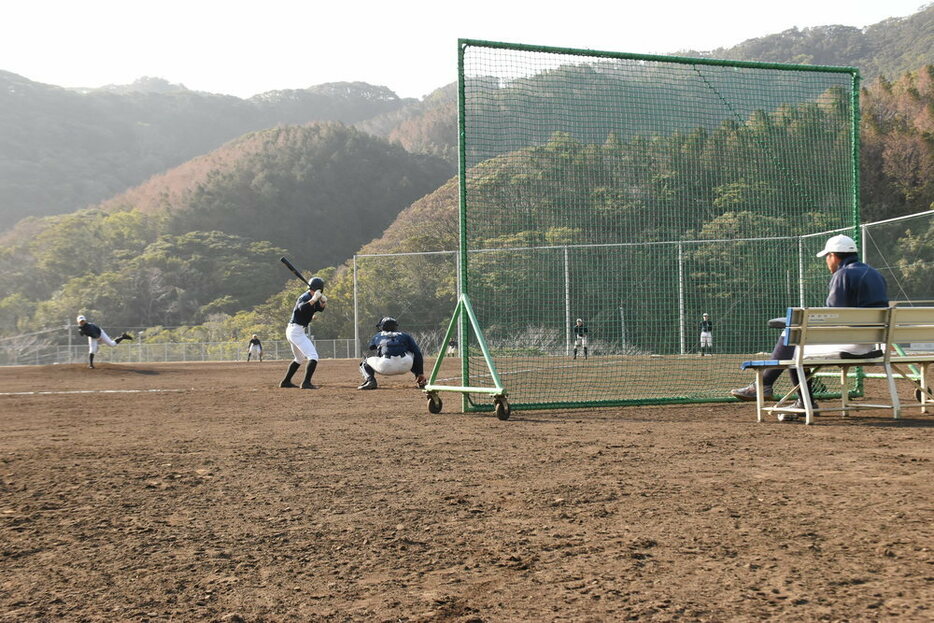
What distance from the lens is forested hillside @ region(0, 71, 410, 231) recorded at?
115 meters

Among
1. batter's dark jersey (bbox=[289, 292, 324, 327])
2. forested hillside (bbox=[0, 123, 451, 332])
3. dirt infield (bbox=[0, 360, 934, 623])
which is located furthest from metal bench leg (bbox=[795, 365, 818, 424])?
forested hillside (bbox=[0, 123, 451, 332])

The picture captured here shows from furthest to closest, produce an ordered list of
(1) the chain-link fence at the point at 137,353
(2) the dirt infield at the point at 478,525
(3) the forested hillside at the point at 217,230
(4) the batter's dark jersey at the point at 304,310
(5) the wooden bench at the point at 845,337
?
(3) the forested hillside at the point at 217,230 < (1) the chain-link fence at the point at 137,353 < (4) the batter's dark jersey at the point at 304,310 < (5) the wooden bench at the point at 845,337 < (2) the dirt infield at the point at 478,525

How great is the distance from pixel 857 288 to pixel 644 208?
381 centimetres

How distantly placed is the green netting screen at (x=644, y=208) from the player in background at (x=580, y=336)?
0.47ft

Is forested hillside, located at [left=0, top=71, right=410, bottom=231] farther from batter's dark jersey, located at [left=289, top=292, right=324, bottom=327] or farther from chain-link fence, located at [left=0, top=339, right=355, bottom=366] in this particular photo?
batter's dark jersey, located at [left=289, top=292, right=324, bottom=327]

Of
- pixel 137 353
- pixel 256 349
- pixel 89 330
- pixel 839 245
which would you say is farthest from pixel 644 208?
pixel 137 353

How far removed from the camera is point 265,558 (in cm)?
334

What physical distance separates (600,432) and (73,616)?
5.00 m

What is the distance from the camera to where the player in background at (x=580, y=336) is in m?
12.8

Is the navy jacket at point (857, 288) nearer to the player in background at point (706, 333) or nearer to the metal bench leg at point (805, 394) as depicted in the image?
the metal bench leg at point (805, 394)

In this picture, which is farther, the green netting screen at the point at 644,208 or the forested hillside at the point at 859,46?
the forested hillside at the point at 859,46

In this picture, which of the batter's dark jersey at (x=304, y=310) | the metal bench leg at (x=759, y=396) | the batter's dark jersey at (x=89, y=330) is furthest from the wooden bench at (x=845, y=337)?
the batter's dark jersey at (x=89, y=330)

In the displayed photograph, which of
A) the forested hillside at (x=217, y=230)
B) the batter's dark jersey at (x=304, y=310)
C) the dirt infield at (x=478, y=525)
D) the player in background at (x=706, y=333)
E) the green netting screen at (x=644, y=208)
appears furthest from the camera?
the forested hillside at (x=217, y=230)

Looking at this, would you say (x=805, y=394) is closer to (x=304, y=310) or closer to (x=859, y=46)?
(x=304, y=310)
